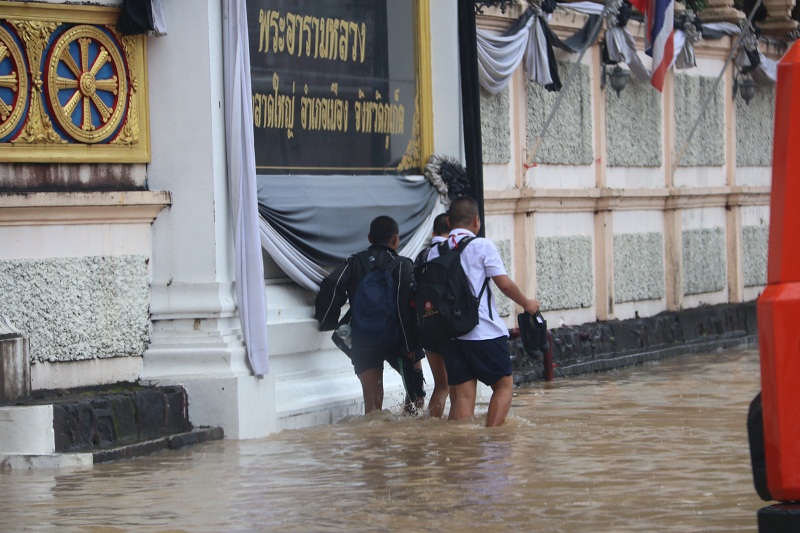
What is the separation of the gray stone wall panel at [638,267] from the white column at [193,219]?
25.3 feet

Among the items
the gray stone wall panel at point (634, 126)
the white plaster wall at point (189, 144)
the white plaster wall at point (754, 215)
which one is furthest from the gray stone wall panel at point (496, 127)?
the white plaster wall at point (754, 215)

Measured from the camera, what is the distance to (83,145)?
10531 mm

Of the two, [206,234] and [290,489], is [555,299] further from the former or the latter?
[290,489]

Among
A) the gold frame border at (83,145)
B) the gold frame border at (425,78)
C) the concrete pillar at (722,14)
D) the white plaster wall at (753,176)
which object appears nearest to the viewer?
the gold frame border at (83,145)

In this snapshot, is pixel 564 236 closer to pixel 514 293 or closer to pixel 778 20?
pixel 514 293

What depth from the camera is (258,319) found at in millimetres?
10867

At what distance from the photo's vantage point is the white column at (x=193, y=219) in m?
10.8

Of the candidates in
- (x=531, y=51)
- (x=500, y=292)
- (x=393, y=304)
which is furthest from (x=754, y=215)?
(x=393, y=304)

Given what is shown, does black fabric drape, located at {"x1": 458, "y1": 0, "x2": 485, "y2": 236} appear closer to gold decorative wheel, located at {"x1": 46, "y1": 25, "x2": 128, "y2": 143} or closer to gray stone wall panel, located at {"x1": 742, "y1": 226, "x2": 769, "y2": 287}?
gold decorative wheel, located at {"x1": 46, "y1": 25, "x2": 128, "y2": 143}

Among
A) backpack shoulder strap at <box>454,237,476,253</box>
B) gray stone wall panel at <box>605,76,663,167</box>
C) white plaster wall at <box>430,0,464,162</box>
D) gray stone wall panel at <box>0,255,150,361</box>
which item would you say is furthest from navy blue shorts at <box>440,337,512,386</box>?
gray stone wall panel at <box>605,76,663,167</box>

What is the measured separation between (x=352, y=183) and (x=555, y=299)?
4.49 meters

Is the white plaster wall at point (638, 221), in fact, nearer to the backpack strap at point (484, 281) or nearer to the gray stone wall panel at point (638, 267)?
the gray stone wall panel at point (638, 267)

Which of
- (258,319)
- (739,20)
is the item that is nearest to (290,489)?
(258,319)

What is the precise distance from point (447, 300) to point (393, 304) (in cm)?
91
